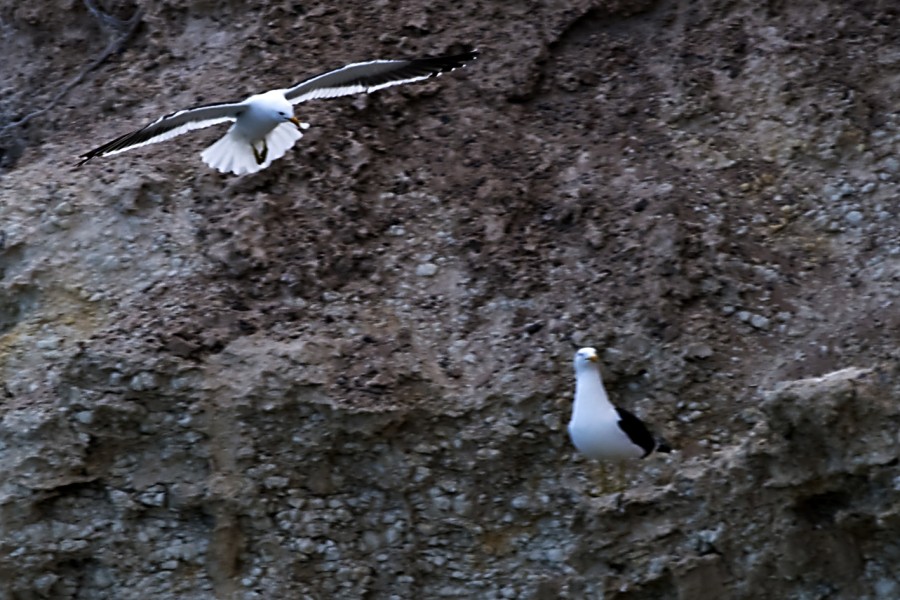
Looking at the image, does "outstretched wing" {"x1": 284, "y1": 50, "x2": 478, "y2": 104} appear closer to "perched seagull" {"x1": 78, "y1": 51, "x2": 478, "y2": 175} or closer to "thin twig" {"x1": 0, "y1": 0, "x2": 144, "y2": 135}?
"perched seagull" {"x1": 78, "y1": 51, "x2": 478, "y2": 175}

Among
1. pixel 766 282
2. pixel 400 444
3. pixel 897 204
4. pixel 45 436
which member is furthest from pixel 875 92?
pixel 45 436

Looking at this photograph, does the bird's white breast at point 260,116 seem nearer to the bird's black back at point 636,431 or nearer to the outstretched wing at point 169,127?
the outstretched wing at point 169,127

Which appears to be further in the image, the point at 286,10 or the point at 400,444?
the point at 286,10

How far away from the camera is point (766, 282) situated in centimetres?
565

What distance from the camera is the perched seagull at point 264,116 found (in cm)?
597

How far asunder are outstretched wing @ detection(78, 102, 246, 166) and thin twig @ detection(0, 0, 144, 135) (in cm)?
109

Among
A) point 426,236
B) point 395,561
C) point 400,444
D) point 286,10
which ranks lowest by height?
point 395,561

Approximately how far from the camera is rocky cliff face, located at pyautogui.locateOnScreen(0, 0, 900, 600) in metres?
5.18

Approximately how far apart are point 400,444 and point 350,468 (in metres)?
0.23

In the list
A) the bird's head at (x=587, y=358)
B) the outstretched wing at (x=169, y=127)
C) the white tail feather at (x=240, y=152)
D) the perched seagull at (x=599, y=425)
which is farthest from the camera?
the white tail feather at (x=240, y=152)

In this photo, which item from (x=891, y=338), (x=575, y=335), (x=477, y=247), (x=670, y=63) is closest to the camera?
(x=891, y=338)

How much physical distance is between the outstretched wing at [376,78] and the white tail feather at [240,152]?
0.60ft

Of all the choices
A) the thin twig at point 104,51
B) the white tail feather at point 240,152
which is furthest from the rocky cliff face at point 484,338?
the thin twig at point 104,51

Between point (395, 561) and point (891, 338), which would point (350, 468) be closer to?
point (395, 561)
